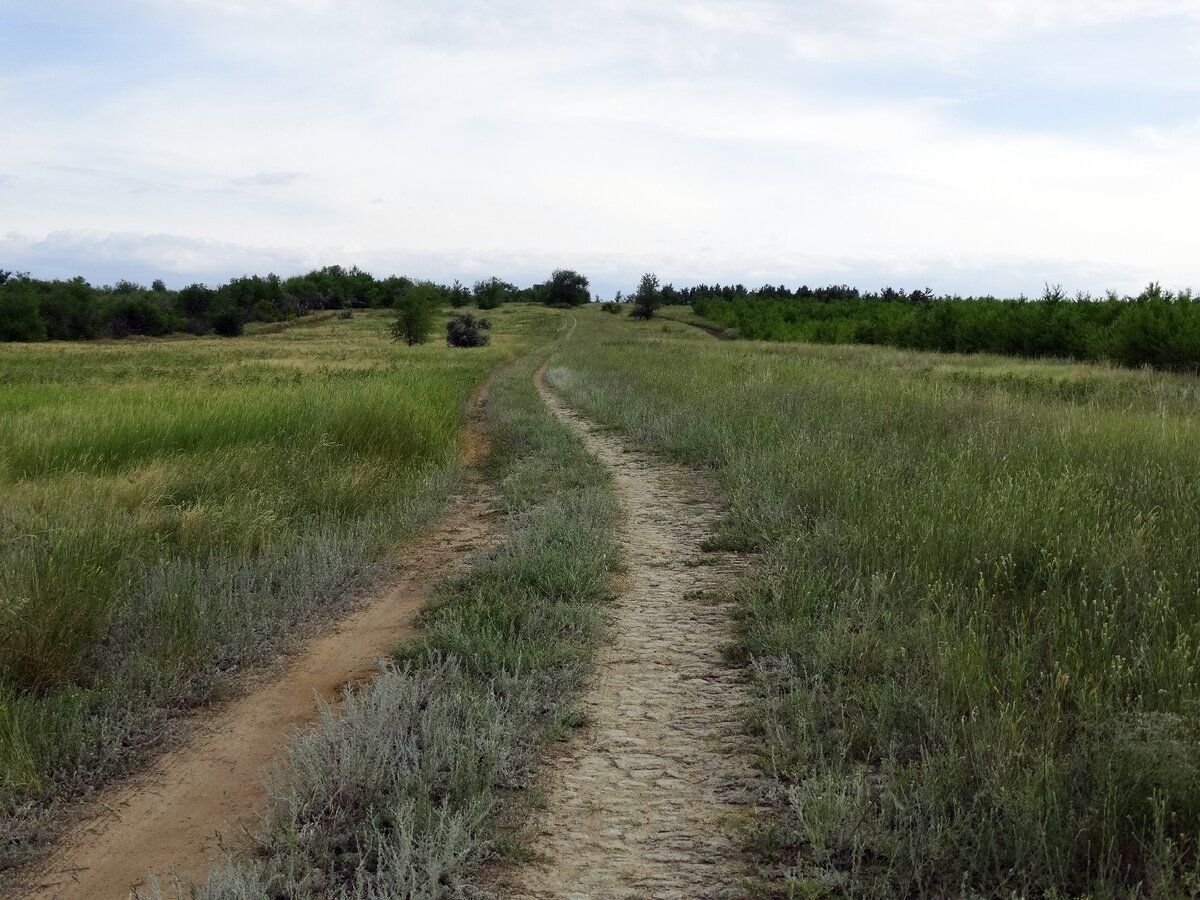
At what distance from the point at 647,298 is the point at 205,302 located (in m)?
50.6

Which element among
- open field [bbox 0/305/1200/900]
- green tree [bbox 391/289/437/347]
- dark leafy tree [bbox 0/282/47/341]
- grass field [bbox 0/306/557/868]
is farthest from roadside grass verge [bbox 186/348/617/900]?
dark leafy tree [bbox 0/282/47/341]

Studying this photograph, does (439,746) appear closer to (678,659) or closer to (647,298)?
(678,659)

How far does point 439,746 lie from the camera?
12.0 feet

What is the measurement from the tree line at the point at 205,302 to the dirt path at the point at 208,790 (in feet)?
190

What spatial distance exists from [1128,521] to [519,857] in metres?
4.88

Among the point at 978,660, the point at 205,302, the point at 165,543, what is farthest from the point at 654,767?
the point at 205,302

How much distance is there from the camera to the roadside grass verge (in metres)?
3.00

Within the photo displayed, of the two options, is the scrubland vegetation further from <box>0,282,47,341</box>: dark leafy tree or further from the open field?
<box>0,282,47,341</box>: dark leafy tree

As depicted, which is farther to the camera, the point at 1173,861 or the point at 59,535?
the point at 59,535

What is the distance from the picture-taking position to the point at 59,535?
5.76 metres

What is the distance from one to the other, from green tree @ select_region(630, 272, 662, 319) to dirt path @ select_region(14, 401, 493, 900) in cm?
9569

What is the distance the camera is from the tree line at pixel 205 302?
7781 centimetres

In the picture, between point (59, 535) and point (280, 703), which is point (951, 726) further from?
point (59, 535)

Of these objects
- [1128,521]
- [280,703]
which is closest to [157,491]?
[280,703]
